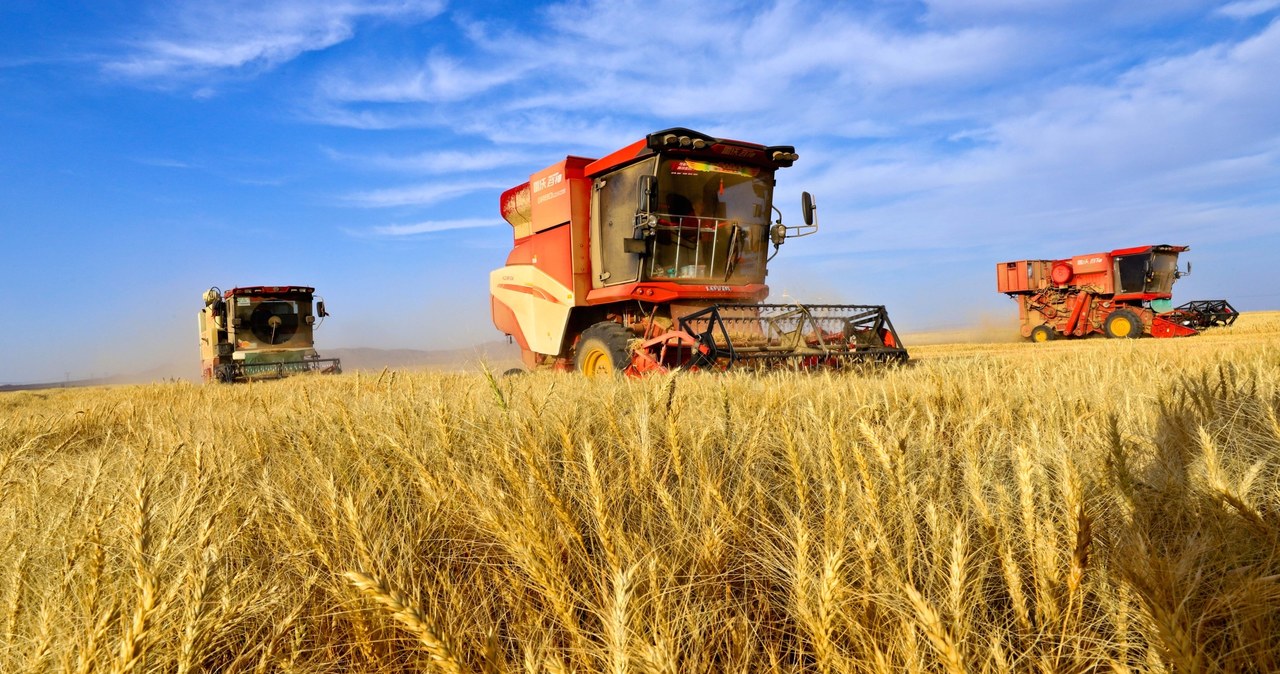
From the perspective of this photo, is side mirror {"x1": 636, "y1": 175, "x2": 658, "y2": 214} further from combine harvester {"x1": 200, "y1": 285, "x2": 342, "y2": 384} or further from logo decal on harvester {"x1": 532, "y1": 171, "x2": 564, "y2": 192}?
combine harvester {"x1": 200, "y1": 285, "x2": 342, "y2": 384}

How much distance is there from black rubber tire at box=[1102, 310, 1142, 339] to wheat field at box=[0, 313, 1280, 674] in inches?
679

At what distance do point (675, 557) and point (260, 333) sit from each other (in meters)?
16.4

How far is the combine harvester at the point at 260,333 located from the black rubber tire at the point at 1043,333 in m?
18.0

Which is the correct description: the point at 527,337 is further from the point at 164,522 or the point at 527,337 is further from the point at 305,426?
the point at 164,522

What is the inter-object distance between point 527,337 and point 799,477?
7.77m

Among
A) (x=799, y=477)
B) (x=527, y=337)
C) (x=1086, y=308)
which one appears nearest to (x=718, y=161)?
(x=527, y=337)

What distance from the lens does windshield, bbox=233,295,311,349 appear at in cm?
1516

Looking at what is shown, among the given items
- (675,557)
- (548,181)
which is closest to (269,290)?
(548,181)

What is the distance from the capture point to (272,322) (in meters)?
15.3

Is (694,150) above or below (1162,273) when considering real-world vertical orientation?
Result: above

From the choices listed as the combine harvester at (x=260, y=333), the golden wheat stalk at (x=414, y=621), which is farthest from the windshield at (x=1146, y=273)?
the golden wheat stalk at (x=414, y=621)

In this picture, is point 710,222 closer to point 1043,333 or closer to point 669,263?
point 669,263

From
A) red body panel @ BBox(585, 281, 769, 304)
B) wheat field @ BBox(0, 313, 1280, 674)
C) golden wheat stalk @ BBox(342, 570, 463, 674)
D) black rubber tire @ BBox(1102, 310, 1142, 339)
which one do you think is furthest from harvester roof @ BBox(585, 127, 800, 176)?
black rubber tire @ BBox(1102, 310, 1142, 339)

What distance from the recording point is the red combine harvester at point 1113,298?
17031mm
